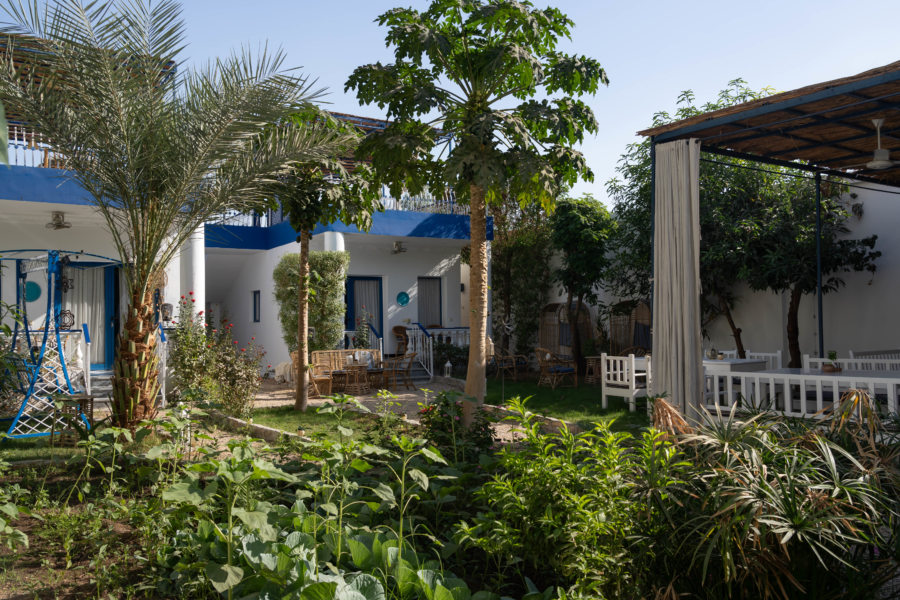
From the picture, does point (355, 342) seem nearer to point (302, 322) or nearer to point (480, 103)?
point (302, 322)

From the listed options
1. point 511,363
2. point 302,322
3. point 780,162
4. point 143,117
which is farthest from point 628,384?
point 143,117

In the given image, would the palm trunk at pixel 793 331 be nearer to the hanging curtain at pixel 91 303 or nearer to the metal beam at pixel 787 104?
the metal beam at pixel 787 104

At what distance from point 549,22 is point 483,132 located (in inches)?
53.9

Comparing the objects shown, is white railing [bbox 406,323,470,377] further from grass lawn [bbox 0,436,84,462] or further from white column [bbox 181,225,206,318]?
grass lawn [bbox 0,436,84,462]

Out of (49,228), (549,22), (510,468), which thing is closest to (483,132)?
(549,22)

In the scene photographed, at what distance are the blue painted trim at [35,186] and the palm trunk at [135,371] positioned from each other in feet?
12.6

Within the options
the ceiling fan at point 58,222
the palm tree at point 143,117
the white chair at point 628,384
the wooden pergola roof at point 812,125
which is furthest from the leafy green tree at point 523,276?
the palm tree at point 143,117

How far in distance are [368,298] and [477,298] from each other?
939 centimetres

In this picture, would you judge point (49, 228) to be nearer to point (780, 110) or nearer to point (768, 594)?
point (780, 110)

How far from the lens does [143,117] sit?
631 cm

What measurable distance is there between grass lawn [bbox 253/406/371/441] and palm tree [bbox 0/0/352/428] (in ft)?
5.78

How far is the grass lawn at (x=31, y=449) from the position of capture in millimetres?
6043

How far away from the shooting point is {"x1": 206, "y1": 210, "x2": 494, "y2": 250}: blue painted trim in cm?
1413

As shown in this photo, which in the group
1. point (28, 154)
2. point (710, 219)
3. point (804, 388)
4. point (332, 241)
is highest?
point (28, 154)
